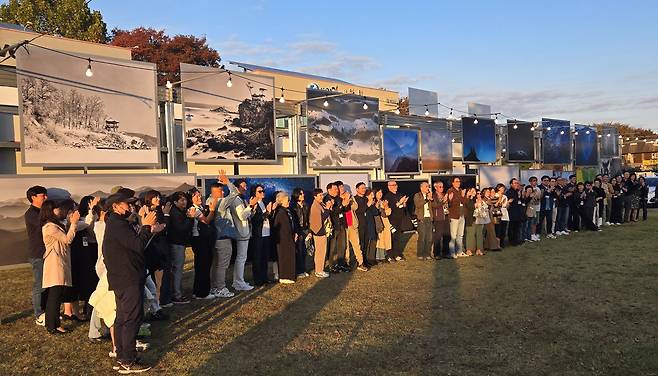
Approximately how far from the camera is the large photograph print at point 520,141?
18.0m

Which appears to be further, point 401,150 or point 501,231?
point 401,150

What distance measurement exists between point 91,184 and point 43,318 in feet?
11.0

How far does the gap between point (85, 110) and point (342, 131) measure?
6.24m

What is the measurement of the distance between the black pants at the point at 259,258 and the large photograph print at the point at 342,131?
4180 mm

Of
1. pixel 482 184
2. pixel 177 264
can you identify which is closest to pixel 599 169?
pixel 482 184

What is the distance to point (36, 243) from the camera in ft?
18.2

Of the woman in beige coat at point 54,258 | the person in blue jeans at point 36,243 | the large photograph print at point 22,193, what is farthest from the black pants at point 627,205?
the person in blue jeans at point 36,243

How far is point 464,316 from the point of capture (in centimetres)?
577

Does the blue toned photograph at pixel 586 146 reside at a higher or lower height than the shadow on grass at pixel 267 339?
higher

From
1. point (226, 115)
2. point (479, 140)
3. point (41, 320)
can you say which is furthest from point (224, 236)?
point (479, 140)

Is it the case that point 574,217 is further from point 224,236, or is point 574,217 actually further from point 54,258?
point 54,258

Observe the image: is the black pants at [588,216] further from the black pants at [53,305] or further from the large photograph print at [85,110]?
the black pants at [53,305]

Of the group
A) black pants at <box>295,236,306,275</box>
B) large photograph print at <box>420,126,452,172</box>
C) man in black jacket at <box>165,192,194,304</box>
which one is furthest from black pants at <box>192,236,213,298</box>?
large photograph print at <box>420,126,452,172</box>

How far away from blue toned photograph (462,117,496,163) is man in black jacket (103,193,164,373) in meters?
13.6
